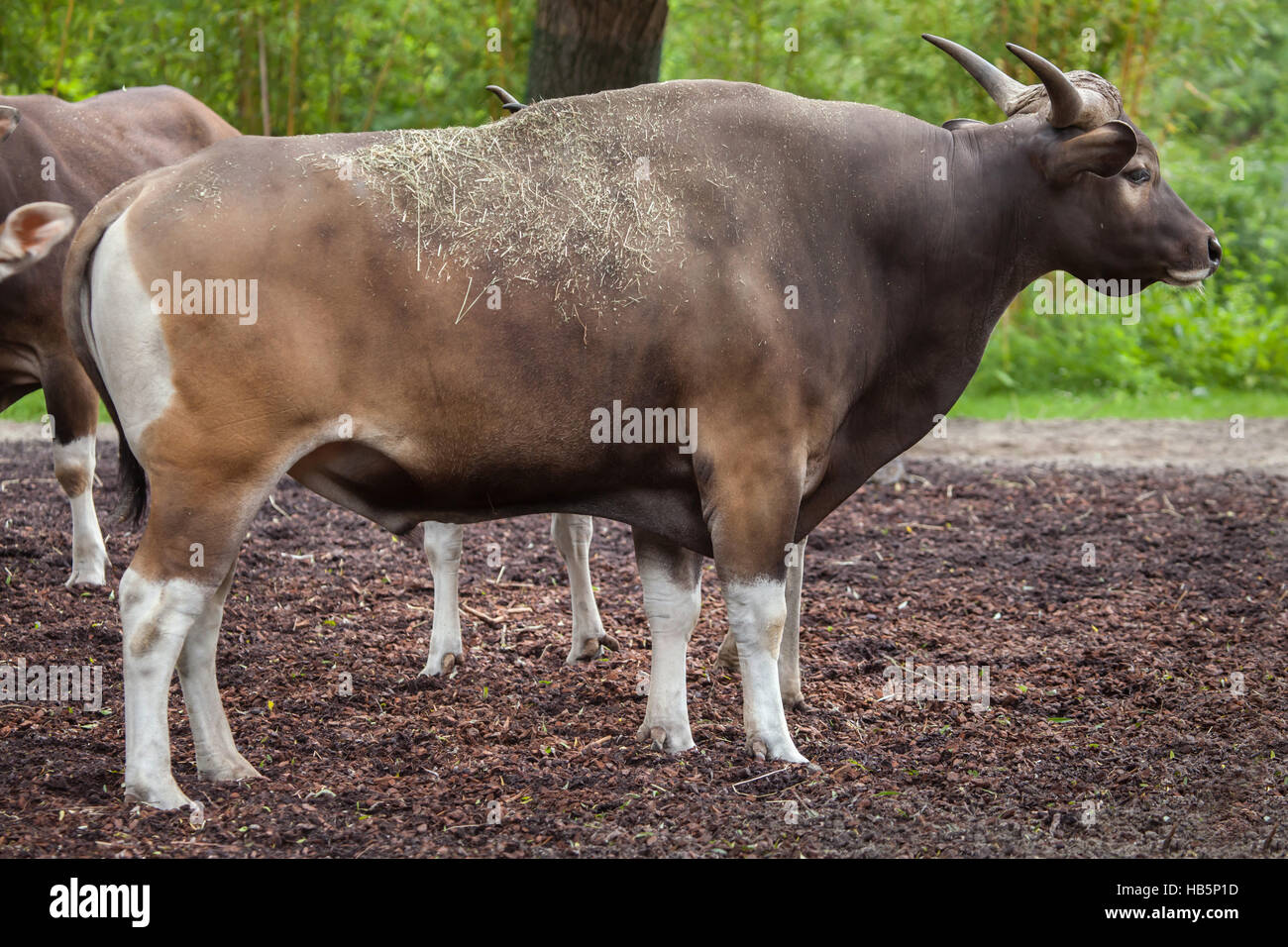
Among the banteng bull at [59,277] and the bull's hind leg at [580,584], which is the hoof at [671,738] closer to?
the bull's hind leg at [580,584]

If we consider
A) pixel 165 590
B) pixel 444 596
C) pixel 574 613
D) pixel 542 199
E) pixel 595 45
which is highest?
pixel 595 45

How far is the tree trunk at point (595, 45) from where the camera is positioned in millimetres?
8234

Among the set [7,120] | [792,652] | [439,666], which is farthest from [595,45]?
[792,652]

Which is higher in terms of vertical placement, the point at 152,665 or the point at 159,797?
the point at 152,665

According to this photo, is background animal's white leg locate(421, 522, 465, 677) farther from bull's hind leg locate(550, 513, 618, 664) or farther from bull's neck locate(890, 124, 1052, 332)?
bull's neck locate(890, 124, 1052, 332)

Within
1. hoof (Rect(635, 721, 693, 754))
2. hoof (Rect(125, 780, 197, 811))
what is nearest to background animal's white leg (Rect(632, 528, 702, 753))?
hoof (Rect(635, 721, 693, 754))

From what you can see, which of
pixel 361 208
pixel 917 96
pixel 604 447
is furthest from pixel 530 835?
pixel 917 96

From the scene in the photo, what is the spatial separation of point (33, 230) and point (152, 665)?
1.54 meters

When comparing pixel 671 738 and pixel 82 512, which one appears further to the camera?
pixel 82 512

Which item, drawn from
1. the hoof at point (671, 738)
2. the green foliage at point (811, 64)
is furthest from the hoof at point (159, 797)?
the green foliage at point (811, 64)

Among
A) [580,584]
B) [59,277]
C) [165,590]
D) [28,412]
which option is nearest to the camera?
[165,590]

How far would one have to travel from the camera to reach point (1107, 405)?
13.0 meters

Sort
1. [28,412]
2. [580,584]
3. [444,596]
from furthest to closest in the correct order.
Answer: [28,412], [580,584], [444,596]

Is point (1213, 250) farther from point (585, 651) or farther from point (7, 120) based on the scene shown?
point (7, 120)
